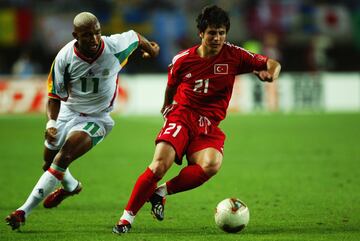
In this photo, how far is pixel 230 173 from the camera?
11688 millimetres

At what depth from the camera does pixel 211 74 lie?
24.8 feet

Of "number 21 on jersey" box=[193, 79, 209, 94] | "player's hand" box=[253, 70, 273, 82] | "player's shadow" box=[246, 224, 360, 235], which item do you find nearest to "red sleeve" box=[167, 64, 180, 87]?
"number 21 on jersey" box=[193, 79, 209, 94]

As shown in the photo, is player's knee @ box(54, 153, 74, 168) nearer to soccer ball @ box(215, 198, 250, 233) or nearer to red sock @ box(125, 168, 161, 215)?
red sock @ box(125, 168, 161, 215)

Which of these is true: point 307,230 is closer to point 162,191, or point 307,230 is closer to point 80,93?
point 162,191

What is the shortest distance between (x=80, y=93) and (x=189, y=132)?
1.26m

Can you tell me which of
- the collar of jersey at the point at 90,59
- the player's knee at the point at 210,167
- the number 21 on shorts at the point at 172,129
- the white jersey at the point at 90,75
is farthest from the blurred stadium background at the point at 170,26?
the player's knee at the point at 210,167

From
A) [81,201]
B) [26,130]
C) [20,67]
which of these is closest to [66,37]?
[20,67]

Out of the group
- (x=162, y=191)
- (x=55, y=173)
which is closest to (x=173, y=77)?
(x=162, y=191)

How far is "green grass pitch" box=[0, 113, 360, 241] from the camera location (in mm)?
7262

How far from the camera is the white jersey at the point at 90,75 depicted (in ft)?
25.5

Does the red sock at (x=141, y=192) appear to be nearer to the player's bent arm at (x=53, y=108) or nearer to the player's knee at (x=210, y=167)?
the player's knee at (x=210, y=167)

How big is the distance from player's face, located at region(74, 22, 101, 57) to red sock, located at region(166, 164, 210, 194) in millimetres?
1450

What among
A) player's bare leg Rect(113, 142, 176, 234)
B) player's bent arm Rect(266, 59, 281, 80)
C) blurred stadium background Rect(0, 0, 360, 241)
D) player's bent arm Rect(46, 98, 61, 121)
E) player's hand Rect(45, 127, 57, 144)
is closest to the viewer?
player's bare leg Rect(113, 142, 176, 234)

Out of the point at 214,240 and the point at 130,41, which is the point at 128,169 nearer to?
the point at 130,41
